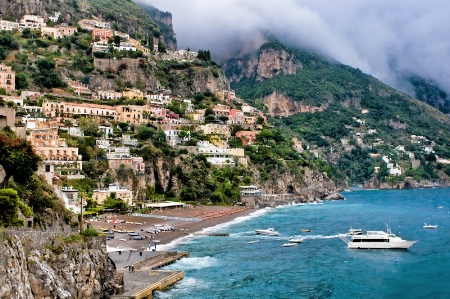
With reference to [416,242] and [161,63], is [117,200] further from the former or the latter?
[161,63]

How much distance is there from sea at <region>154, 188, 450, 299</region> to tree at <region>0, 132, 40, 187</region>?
39.2ft

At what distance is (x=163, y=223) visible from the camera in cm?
7488

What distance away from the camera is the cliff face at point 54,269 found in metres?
22.0

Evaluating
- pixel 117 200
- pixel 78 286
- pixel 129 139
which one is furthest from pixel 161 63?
pixel 78 286

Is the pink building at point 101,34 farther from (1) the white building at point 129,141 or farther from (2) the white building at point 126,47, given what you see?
(1) the white building at point 129,141

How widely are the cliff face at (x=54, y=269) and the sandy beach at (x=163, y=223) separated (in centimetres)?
2181

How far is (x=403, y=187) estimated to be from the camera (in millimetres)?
189250

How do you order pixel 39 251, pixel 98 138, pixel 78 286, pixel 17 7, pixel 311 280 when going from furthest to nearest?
pixel 17 7, pixel 98 138, pixel 311 280, pixel 78 286, pixel 39 251

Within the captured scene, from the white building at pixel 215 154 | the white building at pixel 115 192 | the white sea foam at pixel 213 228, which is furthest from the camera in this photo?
the white building at pixel 215 154

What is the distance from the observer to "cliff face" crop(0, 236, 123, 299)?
22.0 metres

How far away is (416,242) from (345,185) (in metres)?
120

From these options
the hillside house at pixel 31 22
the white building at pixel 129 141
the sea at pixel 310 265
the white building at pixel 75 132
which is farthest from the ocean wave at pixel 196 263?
the hillside house at pixel 31 22

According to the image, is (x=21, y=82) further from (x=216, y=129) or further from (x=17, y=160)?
(x=17, y=160)

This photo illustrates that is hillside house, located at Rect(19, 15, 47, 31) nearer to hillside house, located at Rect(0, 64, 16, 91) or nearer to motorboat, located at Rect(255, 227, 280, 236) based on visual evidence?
hillside house, located at Rect(0, 64, 16, 91)
